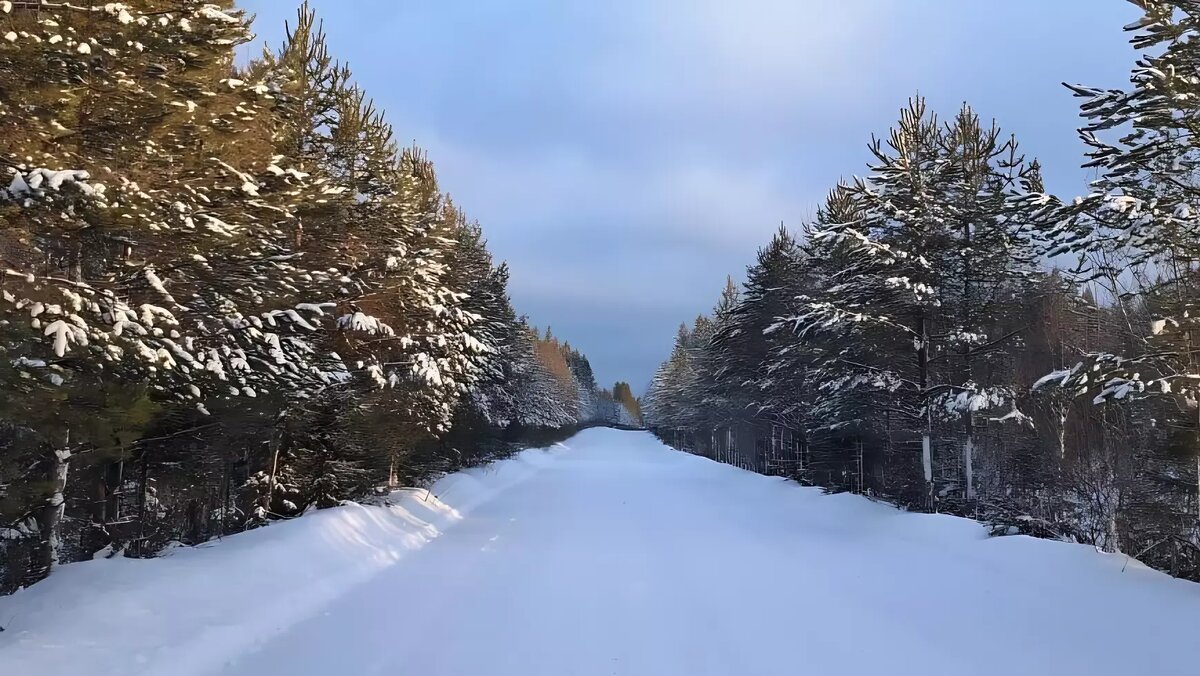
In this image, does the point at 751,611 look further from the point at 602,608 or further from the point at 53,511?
the point at 53,511

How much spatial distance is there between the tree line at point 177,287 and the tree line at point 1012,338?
31.2ft

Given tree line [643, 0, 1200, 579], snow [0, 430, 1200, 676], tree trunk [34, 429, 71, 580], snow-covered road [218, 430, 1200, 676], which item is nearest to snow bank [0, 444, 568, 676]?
snow [0, 430, 1200, 676]

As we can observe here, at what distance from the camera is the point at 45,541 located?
8.10m

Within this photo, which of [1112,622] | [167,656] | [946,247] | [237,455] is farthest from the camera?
[946,247]

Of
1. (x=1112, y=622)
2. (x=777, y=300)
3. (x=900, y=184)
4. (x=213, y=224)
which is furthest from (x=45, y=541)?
(x=777, y=300)

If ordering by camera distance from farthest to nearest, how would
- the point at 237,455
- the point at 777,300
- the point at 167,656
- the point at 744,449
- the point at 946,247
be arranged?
1. the point at 744,449
2. the point at 777,300
3. the point at 946,247
4. the point at 237,455
5. the point at 167,656

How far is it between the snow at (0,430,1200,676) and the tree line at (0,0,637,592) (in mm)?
1824

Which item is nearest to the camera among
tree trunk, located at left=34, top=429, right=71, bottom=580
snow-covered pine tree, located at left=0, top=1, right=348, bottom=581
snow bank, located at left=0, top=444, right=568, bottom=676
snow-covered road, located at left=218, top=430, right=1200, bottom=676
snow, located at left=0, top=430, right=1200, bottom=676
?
snow bank, located at left=0, top=444, right=568, bottom=676

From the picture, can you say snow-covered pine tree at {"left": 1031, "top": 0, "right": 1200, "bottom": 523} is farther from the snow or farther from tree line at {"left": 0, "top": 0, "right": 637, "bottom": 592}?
tree line at {"left": 0, "top": 0, "right": 637, "bottom": 592}

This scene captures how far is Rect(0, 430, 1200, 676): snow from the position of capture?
19.8 ft

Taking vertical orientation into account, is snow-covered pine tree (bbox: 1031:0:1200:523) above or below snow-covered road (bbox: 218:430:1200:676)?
above

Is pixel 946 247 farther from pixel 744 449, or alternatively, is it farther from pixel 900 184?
pixel 744 449

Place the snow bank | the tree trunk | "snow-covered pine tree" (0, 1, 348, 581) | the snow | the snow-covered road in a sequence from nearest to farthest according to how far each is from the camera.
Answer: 1. the snow bank
2. the snow
3. the snow-covered road
4. "snow-covered pine tree" (0, 1, 348, 581)
5. the tree trunk

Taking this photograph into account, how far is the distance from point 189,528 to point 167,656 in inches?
362
